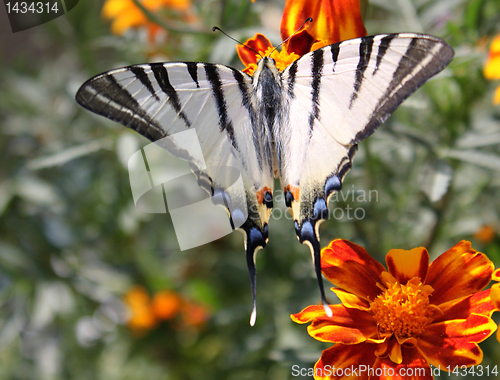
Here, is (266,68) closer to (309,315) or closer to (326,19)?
(326,19)

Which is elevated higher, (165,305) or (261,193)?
(261,193)

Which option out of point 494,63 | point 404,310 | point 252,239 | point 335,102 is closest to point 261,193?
point 252,239

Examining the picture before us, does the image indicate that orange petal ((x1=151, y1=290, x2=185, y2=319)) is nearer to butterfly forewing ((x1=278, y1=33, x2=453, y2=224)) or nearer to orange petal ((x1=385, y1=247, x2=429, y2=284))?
butterfly forewing ((x1=278, y1=33, x2=453, y2=224))

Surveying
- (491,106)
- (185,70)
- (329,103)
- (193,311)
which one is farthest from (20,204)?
(491,106)

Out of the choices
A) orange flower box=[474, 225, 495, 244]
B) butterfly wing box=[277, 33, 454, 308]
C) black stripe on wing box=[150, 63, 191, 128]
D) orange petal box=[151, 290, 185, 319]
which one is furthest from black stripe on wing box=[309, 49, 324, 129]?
orange petal box=[151, 290, 185, 319]

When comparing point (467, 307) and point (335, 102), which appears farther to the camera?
point (335, 102)

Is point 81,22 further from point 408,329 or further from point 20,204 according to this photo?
point 408,329
